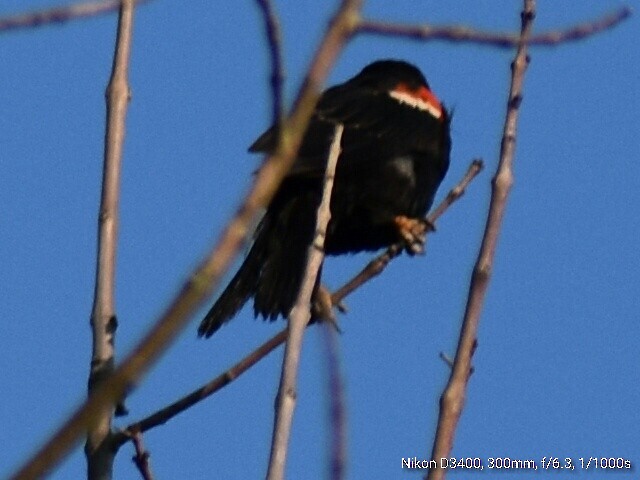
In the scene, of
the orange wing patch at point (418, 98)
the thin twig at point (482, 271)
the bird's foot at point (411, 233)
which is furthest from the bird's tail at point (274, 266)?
the thin twig at point (482, 271)

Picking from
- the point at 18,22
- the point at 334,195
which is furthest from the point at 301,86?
the point at 334,195

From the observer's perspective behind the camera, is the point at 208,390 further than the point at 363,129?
No

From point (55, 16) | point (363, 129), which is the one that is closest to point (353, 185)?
point (363, 129)

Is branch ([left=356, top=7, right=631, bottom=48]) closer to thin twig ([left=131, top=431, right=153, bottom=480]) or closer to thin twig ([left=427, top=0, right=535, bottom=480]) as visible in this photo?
thin twig ([left=427, top=0, right=535, bottom=480])

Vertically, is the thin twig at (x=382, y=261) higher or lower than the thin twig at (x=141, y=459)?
higher

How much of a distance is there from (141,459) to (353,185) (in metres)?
2.28

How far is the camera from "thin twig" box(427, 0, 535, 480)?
1882mm

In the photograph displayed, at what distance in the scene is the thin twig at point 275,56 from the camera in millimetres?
831

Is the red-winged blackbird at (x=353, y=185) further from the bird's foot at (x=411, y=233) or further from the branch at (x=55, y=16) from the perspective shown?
the branch at (x=55, y=16)

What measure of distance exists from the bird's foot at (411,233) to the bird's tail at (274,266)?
1.60 feet

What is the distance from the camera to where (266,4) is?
3.08ft

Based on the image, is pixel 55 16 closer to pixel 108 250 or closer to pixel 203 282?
pixel 203 282

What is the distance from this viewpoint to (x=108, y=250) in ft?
7.61

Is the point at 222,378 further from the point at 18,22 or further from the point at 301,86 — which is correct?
the point at 301,86
